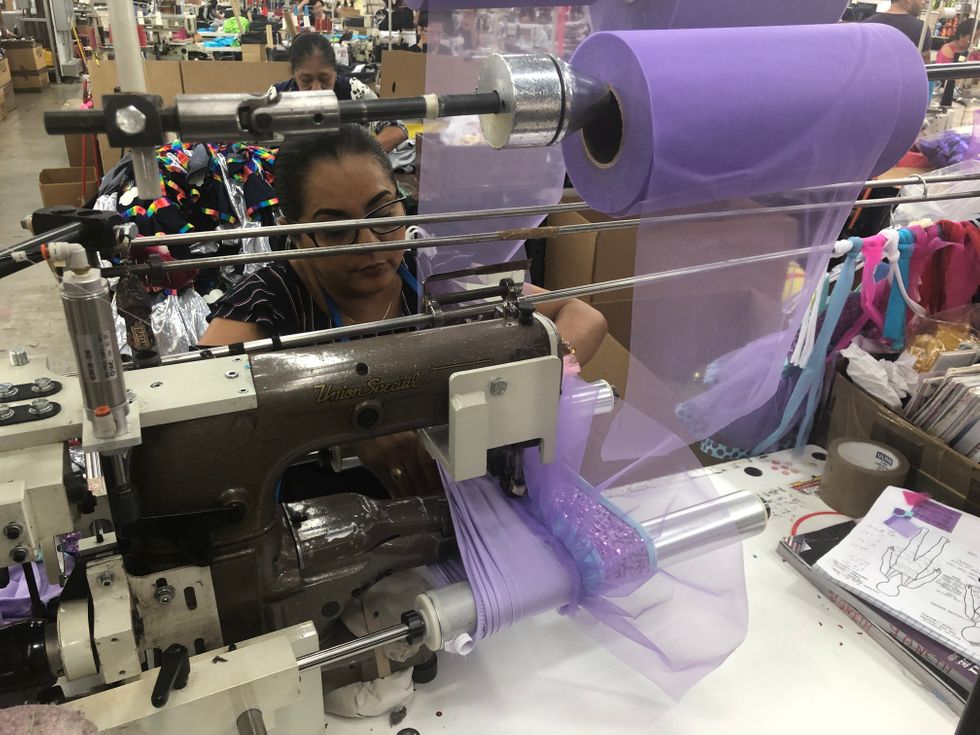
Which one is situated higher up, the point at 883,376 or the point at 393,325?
the point at 393,325

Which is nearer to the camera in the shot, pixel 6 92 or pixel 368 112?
pixel 368 112

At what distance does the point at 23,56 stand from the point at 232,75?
19.7 feet

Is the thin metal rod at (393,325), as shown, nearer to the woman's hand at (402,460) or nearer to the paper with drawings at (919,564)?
the woman's hand at (402,460)

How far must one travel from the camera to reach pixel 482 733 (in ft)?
2.76

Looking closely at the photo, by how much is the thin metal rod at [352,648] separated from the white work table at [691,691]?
0.16 meters

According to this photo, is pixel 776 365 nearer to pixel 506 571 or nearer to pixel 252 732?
pixel 506 571

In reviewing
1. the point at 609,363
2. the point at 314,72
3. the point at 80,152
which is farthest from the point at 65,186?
the point at 609,363

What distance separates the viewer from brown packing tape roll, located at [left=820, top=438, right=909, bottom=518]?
1.23 metres

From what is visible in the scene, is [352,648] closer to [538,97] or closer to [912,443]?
[538,97]

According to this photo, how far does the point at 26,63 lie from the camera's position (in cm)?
860

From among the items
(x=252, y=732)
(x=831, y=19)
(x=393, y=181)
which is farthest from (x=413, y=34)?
(x=252, y=732)

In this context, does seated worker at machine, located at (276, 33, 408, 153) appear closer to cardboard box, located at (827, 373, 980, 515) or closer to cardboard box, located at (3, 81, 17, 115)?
cardboard box, located at (827, 373, 980, 515)

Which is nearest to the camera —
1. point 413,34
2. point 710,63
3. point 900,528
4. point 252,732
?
point 710,63

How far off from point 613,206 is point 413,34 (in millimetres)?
5339
